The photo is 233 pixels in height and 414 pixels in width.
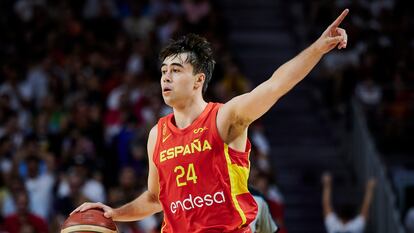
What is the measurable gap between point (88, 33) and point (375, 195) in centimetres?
620

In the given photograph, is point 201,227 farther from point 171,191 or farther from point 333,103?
point 333,103

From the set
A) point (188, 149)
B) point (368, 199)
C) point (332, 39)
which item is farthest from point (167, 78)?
point (368, 199)

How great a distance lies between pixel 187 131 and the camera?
6996 mm

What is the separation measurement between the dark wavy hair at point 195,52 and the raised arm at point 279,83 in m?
0.38

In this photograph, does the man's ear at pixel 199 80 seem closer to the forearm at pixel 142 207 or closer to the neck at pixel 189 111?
the neck at pixel 189 111

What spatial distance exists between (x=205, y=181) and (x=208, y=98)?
9.39m

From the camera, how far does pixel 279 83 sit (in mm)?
6539

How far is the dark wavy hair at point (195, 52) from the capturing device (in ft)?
23.4

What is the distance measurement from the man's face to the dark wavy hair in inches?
1.6

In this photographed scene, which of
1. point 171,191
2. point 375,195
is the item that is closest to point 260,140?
point 375,195

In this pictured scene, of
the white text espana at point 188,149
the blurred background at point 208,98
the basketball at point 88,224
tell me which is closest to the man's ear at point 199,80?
the white text espana at point 188,149

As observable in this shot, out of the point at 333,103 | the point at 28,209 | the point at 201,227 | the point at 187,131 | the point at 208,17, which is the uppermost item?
the point at 208,17


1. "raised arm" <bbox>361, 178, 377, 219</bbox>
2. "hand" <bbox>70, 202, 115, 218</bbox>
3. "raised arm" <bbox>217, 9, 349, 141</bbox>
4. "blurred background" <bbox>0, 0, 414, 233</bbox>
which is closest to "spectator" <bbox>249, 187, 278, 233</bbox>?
"hand" <bbox>70, 202, 115, 218</bbox>

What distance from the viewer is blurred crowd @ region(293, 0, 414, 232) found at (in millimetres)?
16844
